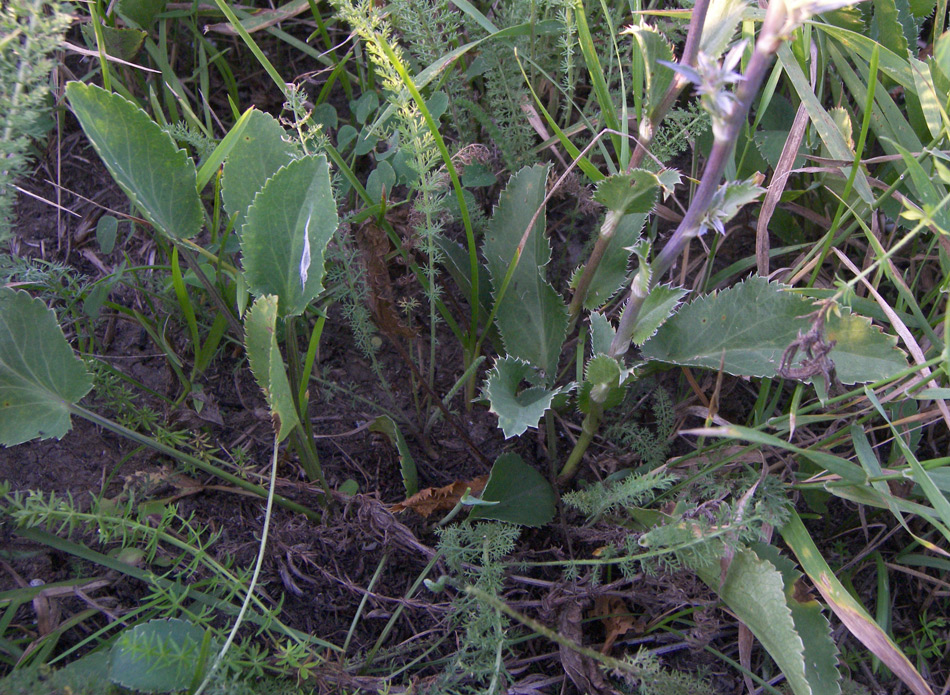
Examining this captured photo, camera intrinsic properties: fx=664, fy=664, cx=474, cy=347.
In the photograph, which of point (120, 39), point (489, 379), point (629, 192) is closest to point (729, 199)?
point (629, 192)

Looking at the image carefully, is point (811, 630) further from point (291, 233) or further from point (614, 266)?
point (291, 233)

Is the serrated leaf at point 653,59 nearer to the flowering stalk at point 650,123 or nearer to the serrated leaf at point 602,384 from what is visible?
the flowering stalk at point 650,123

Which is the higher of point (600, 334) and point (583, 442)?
point (600, 334)

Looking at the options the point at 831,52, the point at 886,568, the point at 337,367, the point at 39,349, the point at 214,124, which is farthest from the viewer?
the point at 214,124

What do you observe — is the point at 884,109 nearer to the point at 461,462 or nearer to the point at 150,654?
the point at 461,462

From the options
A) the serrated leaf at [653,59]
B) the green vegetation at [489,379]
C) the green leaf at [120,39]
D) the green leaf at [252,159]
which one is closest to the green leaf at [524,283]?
the green vegetation at [489,379]

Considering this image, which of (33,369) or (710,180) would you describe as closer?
(710,180)

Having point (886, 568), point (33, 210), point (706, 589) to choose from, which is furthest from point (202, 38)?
point (886, 568)
